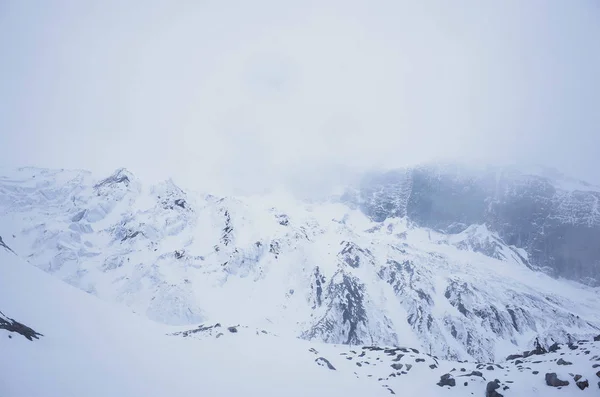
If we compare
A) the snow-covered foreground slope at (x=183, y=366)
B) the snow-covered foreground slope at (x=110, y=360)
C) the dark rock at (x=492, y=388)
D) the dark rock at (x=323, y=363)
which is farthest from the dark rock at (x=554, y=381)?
the dark rock at (x=323, y=363)

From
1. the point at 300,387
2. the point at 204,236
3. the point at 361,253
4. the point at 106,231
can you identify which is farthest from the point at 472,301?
the point at 106,231

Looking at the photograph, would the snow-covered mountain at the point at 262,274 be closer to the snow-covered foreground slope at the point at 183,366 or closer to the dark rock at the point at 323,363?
the dark rock at the point at 323,363

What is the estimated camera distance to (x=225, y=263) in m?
159

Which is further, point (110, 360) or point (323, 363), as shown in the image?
point (323, 363)

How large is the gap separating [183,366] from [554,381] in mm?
27166

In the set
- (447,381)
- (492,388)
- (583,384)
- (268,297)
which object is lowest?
(268,297)

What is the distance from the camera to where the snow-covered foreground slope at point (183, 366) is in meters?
13.5

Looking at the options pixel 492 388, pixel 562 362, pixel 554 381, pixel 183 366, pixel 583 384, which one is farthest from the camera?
pixel 562 362

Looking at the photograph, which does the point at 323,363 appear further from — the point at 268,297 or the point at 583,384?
the point at 268,297

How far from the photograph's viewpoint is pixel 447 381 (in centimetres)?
2808

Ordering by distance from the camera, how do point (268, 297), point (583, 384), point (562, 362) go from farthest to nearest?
point (268, 297)
point (562, 362)
point (583, 384)

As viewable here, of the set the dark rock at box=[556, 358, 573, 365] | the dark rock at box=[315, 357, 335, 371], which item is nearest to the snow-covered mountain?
the dark rock at box=[315, 357, 335, 371]

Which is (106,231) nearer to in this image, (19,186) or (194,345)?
(19,186)

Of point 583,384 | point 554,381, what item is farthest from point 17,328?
point 583,384
